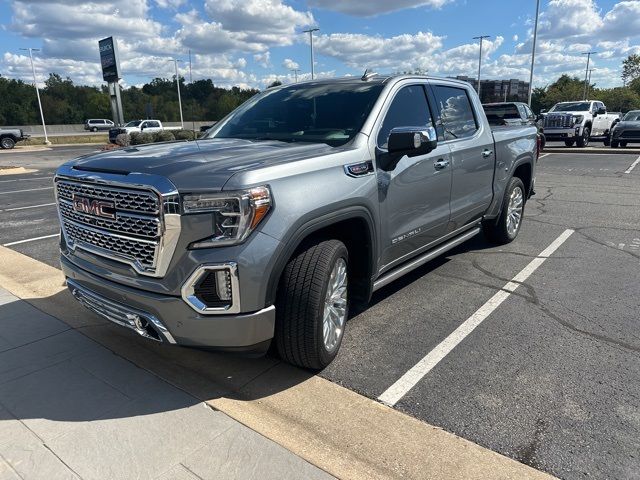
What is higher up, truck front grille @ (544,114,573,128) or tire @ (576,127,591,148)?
truck front grille @ (544,114,573,128)

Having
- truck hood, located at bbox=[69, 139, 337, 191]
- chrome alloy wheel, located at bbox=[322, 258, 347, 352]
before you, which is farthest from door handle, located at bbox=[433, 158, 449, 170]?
chrome alloy wheel, located at bbox=[322, 258, 347, 352]

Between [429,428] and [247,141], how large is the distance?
239cm

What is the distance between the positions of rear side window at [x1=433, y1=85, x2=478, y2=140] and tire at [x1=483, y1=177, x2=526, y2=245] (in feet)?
3.92

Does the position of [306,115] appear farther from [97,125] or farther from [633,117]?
[97,125]

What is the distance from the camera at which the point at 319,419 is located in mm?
2801

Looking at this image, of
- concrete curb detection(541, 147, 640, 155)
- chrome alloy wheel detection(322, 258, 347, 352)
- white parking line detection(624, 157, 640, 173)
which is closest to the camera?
chrome alloy wheel detection(322, 258, 347, 352)

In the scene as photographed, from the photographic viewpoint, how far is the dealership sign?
37.7 metres

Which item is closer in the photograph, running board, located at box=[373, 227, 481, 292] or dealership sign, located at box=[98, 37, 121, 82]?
running board, located at box=[373, 227, 481, 292]

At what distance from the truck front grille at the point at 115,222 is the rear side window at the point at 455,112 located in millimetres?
2912

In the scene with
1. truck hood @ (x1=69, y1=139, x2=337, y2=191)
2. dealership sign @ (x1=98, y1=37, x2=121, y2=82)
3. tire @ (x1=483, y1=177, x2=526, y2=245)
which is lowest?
tire @ (x1=483, y1=177, x2=526, y2=245)

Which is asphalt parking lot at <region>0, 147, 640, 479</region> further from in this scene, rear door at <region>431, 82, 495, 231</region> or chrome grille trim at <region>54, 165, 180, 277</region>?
chrome grille trim at <region>54, 165, 180, 277</region>

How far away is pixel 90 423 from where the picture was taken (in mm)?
2760

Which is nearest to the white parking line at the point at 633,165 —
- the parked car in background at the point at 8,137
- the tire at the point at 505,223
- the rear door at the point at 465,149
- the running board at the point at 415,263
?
the tire at the point at 505,223

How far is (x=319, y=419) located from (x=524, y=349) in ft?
5.55
